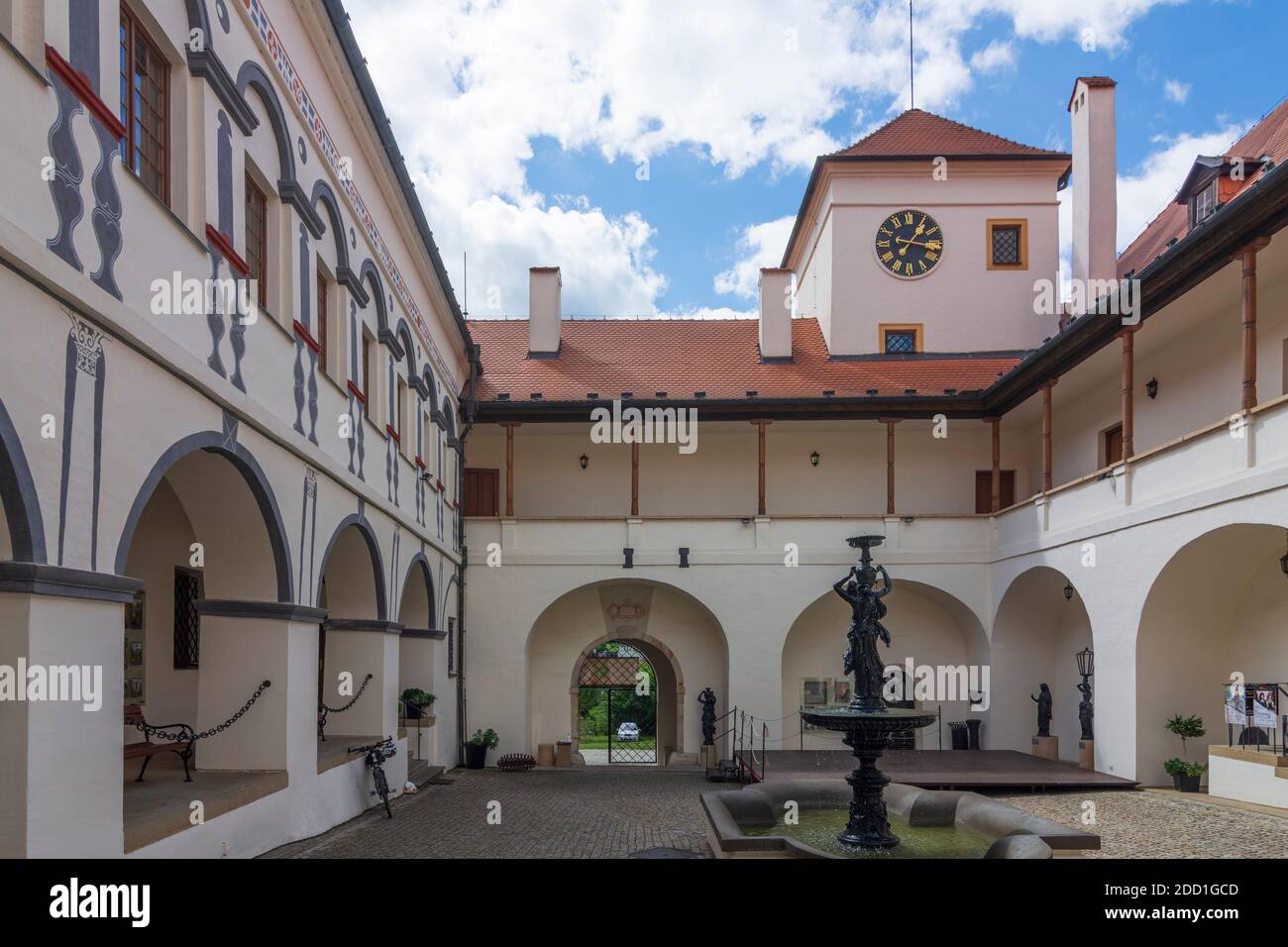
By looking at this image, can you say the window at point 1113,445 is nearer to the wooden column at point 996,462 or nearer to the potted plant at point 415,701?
the wooden column at point 996,462

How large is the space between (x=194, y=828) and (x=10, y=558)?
330 centimetres

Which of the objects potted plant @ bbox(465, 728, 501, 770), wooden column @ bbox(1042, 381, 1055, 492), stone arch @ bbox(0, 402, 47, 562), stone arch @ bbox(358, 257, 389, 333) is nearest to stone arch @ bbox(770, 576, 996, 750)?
wooden column @ bbox(1042, 381, 1055, 492)

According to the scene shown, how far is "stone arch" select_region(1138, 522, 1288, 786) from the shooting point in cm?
1485

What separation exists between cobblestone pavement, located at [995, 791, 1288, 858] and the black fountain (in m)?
1.83

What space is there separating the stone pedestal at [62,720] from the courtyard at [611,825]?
150 inches

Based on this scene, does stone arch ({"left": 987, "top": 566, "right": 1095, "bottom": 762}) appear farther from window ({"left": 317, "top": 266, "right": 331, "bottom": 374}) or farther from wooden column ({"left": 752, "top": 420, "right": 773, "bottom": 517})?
window ({"left": 317, "top": 266, "right": 331, "bottom": 374})

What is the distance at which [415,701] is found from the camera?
17156 mm

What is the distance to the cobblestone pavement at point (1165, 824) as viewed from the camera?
1055 centimetres

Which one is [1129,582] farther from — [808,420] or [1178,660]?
[808,420]

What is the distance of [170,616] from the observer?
1281 centimetres

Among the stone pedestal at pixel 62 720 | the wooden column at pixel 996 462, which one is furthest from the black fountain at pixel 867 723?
the wooden column at pixel 996 462

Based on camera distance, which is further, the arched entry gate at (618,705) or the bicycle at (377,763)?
the arched entry gate at (618,705)
